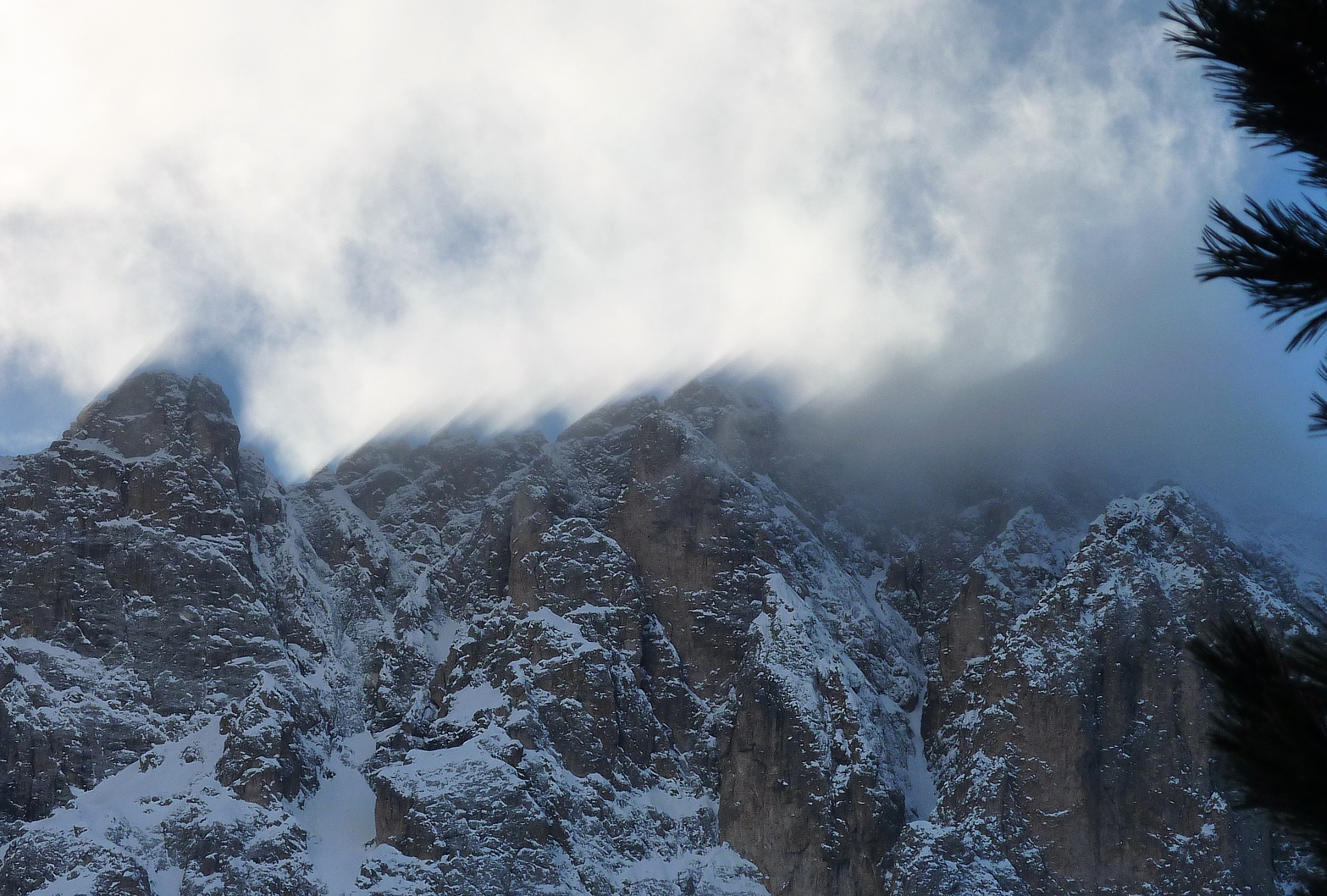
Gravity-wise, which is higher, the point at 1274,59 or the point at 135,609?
the point at 135,609

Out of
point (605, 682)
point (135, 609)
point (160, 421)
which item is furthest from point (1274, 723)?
point (160, 421)

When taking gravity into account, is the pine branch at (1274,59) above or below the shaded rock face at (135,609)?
below

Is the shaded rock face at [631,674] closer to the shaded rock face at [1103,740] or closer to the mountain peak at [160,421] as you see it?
the shaded rock face at [1103,740]

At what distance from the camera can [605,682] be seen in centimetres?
13788

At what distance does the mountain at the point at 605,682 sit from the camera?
393 ft

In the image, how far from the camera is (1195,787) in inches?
4528

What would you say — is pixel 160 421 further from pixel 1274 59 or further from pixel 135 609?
pixel 1274 59

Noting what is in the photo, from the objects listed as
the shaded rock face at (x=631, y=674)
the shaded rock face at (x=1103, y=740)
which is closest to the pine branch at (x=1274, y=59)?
the shaded rock face at (x=1103, y=740)

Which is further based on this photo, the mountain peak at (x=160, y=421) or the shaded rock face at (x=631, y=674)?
the mountain peak at (x=160, y=421)

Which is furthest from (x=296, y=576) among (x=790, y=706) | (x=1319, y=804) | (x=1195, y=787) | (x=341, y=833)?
(x=1319, y=804)

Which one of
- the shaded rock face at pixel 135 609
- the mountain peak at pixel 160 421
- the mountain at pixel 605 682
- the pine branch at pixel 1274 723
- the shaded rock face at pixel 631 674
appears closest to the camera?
the pine branch at pixel 1274 723

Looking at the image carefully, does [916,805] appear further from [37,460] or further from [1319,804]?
[1319,804]

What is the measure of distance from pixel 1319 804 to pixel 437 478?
181462mm

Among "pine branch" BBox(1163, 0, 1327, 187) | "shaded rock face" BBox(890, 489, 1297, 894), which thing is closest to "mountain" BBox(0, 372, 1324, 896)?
"shaded rock face" BBox(890, 489, 1297, 894)
